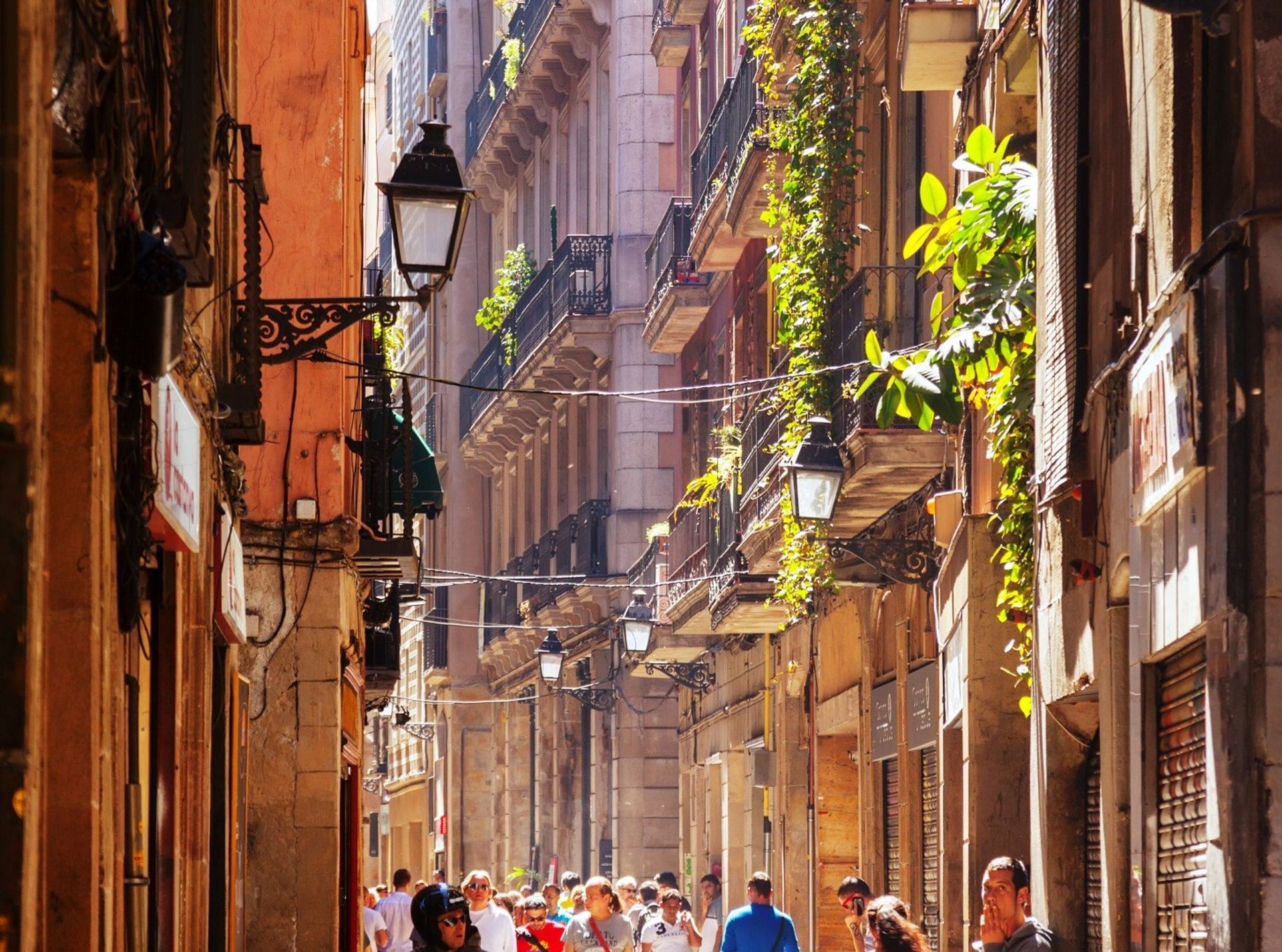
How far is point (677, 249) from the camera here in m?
29.5

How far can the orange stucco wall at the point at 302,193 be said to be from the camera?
15359 mm

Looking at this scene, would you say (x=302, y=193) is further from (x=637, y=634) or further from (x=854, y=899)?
(x=637, y=634)

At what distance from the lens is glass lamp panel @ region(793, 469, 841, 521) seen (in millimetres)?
16625

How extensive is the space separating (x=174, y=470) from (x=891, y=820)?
41.6ft

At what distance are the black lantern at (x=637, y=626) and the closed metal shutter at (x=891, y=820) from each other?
8121mm

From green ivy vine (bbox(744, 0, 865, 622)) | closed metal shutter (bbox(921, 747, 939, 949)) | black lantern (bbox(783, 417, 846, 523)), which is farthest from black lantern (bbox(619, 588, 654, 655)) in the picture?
black lantern (bbox(783, 417, 846, 523))

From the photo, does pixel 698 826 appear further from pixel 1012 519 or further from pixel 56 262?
pixel 56 262

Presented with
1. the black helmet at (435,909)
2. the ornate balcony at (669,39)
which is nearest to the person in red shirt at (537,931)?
the black helmet at (435,909)

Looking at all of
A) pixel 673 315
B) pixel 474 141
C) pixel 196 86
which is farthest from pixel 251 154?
pixel 474 141

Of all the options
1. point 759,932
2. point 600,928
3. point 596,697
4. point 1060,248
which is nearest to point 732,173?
point 600,928

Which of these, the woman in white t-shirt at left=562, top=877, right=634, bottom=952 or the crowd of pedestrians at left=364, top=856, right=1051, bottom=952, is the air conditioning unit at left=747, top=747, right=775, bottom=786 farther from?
the woman in white t-shirt at left=562, top=877, right=634, bottom=952

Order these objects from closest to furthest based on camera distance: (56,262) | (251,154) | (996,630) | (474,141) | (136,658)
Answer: (56,262) < (136,658) < (251,154) < (996,630) < (474,141)

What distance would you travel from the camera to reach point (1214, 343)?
7.07 m

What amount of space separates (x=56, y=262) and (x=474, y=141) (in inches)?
1639
